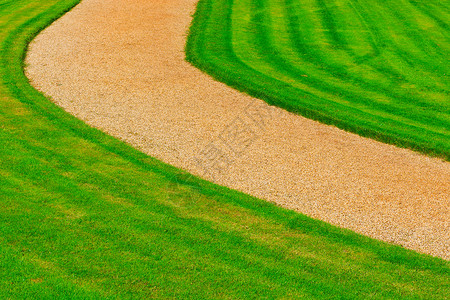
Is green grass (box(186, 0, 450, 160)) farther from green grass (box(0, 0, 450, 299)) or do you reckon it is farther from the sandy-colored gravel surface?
green grass (box(0, 0, 450, 299))

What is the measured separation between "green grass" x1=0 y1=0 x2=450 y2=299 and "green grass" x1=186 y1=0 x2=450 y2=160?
4.26 metres

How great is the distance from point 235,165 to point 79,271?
13.0 feet

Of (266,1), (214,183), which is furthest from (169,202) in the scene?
(266,1)

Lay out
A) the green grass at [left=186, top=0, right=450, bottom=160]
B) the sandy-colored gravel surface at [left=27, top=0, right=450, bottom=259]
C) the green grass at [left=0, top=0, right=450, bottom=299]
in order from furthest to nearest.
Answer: the green grass at [left=186, top=0, right=450, bottom=160] < the sandy-colored gravel surface at [left=27, top=0, right=450, bottom=259] < the green grass at [left=0, top=0, right=450, bottom=299]

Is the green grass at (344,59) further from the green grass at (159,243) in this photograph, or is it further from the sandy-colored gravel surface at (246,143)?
the green grass at (159,243)

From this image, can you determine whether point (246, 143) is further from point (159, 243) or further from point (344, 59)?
point (344, 59)

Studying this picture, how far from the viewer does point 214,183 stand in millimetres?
8344

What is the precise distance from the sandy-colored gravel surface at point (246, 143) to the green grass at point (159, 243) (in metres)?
0.61

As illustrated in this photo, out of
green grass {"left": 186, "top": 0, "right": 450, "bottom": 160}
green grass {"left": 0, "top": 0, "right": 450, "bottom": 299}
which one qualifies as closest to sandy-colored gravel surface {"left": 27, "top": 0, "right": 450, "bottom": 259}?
green grass {"left": 186, "top": 0, "right": 450, "bottom": 160}

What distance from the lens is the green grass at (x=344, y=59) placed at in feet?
37.0

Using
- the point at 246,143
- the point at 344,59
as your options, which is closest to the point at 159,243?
the point at 246,143

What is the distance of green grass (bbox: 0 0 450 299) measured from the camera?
5.69 metres

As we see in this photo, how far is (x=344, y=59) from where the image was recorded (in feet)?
50.2

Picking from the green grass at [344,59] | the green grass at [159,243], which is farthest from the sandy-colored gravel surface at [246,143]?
the green grass at [159,243]
